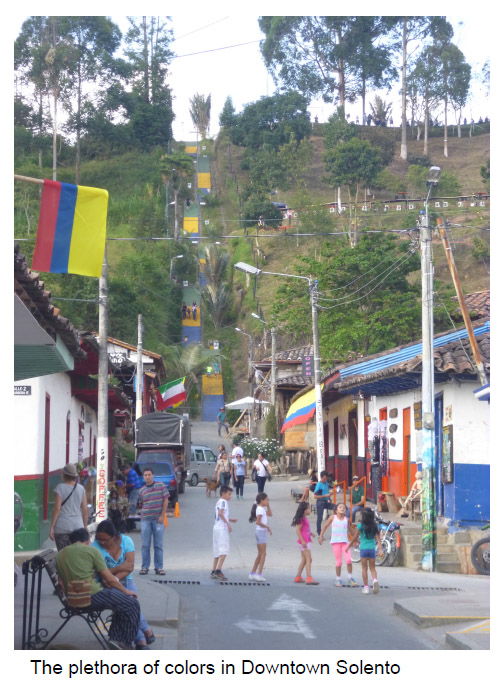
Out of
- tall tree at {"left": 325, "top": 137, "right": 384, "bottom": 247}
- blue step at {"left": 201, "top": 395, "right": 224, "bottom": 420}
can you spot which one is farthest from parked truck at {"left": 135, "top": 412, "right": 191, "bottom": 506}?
tall tree at {"left": 325, "top": 137, "right": 384, "bottom": 247}

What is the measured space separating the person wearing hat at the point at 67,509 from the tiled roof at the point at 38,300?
76.8 inches

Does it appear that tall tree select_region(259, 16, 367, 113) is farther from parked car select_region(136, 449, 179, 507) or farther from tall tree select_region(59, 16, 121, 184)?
parked car select_region(136, 449, 179, 507)

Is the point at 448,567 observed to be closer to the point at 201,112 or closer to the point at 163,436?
the point at 163,436

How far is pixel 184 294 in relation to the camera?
7781 cm

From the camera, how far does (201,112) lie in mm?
112562

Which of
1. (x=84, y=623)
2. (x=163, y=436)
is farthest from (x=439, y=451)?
(x=163, y=436)

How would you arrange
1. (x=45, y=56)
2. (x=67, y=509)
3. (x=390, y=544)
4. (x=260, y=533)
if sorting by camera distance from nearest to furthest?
(x=67, y=509), (x=260, y=533), (x=390, y=544), (x=45, y=56)

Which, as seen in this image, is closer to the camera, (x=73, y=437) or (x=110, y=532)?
(x=110, y=532)

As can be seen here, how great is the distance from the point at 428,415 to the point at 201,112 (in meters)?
99.8

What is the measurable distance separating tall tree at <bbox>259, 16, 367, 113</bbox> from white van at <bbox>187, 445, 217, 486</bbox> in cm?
3165

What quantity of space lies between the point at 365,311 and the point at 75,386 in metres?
15.3

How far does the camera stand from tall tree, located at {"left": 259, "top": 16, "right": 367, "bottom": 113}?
69.0 metres
